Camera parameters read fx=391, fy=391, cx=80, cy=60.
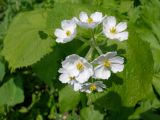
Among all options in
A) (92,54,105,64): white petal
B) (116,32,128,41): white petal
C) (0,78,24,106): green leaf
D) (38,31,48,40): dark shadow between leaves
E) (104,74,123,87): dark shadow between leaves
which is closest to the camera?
(92,54,105,64): white petal

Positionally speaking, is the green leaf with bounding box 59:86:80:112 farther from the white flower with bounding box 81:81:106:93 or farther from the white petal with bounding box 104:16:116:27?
the white petal with bounding box 104:16:116:27

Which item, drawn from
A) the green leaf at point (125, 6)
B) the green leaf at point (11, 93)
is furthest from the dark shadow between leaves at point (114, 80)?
the green leaf at point (11, 93)

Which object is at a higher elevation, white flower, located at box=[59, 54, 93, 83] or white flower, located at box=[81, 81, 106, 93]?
white flower, located at box=[59, 54, 93, 83]

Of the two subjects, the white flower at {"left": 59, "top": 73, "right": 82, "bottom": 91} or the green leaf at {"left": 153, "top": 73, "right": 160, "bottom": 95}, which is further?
the green leaf at {"left": 153, "top": 73, "right": 160, "bottom": 95}

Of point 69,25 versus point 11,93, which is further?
point 11,93

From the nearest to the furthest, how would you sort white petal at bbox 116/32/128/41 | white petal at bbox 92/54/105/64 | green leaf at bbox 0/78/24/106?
white petal at bbox 92/54/105/64 → white petal at bbox 116/32/128/41 → green leaf at bbox 0/78/24/106

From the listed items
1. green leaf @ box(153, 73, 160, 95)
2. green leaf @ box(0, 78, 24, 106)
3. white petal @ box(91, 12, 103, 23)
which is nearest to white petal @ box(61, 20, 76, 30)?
white petal @ box(91, 12, 103, 23)

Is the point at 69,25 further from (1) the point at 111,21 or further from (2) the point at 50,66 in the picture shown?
(2) the point at 50,66

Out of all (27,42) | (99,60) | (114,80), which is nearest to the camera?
(99,60)

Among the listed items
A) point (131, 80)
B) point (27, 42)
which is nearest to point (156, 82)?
point (131, 80)
